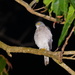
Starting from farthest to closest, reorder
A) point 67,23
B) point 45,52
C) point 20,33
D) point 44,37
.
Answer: point 20,33, point 44,37, point 45,52, point 67,23

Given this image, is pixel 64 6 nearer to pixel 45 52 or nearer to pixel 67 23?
pixel 67 23

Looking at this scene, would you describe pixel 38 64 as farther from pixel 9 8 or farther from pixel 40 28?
pixel 40 28

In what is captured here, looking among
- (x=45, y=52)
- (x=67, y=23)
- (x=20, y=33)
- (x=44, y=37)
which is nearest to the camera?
(x=67, y=23)

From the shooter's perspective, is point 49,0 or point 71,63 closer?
point 49,0

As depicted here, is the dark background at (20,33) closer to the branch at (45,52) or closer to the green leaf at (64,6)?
the branch at (45,52)

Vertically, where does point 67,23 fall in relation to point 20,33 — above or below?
above

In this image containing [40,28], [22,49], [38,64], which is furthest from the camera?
[38,64]

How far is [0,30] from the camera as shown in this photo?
290cm

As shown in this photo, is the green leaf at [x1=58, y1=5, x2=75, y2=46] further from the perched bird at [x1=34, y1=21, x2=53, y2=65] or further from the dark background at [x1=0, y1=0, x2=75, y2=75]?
the dark background at [x1=0, y1=0, x2=75, y2=75]

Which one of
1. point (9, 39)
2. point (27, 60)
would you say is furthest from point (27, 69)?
point (9, 39)

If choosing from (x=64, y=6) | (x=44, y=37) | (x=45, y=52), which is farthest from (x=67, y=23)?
(x=44, y=37)

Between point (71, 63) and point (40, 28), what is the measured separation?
1.21 metres

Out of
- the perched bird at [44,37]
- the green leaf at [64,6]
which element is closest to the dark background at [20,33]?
the perched bird at [44,37]

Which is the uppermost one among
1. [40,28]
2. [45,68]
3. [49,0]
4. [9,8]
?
[49,0]
